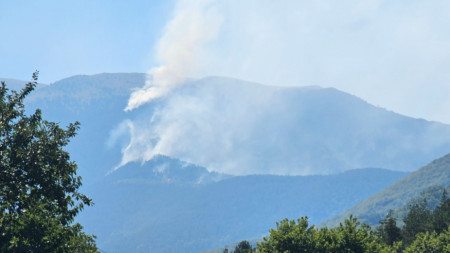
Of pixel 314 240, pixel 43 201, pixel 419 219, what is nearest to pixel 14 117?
pixel 43 201

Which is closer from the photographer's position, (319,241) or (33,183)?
(33,183)

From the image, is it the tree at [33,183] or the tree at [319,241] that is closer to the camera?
the tree at [33,183]

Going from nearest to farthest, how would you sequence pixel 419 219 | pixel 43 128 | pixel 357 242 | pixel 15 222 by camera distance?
pixel 15 222 < pixel 43 128 < pixel 357 242 < pixel 419 219

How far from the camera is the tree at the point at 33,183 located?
3234 cm

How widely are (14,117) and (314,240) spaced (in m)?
33.8

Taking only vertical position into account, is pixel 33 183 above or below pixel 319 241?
above

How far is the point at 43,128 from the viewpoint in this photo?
37438 millimetres

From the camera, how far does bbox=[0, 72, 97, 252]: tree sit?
106 ft

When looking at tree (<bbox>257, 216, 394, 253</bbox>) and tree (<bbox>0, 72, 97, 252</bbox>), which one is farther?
tree (<bbox>257, 216, 394, 253</bbox>)

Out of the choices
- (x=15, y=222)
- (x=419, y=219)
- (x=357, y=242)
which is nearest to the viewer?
(x=15, y=222)

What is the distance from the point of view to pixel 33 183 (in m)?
35.8

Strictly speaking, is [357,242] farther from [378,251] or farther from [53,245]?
[53,245]

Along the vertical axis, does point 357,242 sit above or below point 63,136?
below

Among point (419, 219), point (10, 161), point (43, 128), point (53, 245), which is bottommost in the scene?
point (53, 245)
